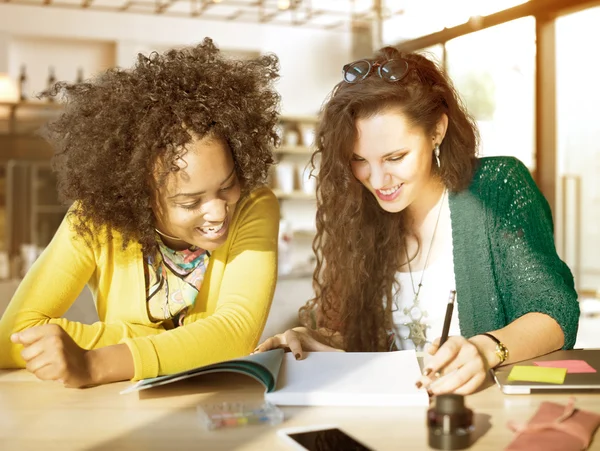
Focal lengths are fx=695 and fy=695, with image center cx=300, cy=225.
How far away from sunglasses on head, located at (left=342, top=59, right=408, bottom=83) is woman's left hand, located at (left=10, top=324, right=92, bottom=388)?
831 millimetres

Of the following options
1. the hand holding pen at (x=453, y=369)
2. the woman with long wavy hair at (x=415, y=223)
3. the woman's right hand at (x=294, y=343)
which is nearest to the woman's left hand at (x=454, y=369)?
the hand holding pen at (x=453, y=369)

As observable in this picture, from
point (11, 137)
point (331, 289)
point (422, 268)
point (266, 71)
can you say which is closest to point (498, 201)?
point (422, 268)

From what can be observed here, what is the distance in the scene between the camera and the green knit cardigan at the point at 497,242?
142cm

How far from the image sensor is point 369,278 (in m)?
1.59

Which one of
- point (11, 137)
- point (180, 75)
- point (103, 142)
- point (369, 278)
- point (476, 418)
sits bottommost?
point (476, 418)

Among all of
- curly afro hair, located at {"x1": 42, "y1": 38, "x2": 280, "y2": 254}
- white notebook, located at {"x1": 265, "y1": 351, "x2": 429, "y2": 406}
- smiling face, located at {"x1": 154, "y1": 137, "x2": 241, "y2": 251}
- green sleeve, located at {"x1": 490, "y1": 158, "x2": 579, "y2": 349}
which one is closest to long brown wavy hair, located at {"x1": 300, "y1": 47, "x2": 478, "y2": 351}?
green sleeve, located at {"x1": 490, "y1": 158, "x2": 579, "y2": 349}

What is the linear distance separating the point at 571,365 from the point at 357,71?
0.75m

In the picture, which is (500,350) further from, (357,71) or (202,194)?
(357,71)

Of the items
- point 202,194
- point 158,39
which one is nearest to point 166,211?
point 202,194

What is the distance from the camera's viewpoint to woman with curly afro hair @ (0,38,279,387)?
121 centimetres

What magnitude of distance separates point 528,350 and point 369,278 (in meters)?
0.50

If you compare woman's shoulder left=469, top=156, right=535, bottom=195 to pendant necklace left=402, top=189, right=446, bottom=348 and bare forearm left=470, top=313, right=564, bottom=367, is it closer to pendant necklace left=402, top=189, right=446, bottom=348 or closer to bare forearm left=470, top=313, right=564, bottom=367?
pendant necklace left=402, top=189, right=446, bottom=348

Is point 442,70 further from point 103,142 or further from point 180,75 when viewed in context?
point 103,142

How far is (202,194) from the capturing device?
1.21 metres
